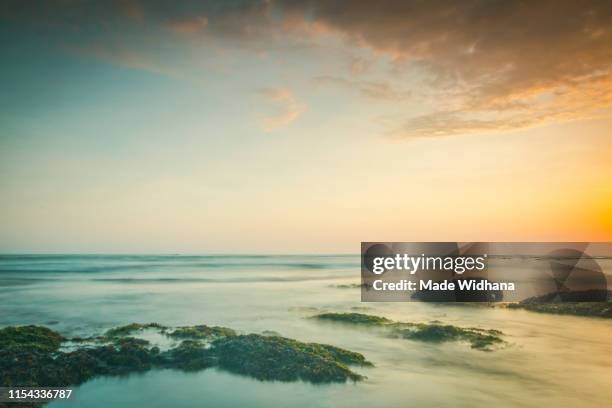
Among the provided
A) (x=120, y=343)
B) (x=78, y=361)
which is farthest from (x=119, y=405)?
(x=120, y=343)

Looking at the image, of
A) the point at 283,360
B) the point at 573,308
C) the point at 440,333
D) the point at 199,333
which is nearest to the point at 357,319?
the point at 440,333

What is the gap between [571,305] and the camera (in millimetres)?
15969

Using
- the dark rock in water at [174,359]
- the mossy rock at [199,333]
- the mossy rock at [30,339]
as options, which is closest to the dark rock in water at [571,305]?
the dark rock in water at [174,359]

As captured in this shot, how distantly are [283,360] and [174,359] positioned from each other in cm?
242

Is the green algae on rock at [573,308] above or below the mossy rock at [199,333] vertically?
below

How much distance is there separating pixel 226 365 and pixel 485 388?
17.3ft

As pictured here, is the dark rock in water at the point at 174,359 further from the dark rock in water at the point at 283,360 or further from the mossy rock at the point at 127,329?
the mossy rock at the point at 127,329

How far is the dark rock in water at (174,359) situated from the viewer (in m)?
7.64

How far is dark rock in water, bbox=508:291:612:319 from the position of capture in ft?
50.2

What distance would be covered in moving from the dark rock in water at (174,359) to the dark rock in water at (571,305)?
10580 mm

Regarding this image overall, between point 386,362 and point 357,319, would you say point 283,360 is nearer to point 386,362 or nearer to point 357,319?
point 386,362

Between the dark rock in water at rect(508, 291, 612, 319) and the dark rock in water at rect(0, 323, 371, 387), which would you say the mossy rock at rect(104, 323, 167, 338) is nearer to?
the dark rock in water at rect(0, 323, 371, 387)

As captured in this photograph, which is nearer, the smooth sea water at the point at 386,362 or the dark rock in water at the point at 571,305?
the smooth sea water at the point at 386,362

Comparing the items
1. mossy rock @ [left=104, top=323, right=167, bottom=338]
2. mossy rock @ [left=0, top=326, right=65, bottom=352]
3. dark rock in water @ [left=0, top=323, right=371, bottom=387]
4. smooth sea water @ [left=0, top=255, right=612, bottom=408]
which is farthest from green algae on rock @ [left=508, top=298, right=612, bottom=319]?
mossy rock @ [left=0, top=326, right=65, bottom=352]
